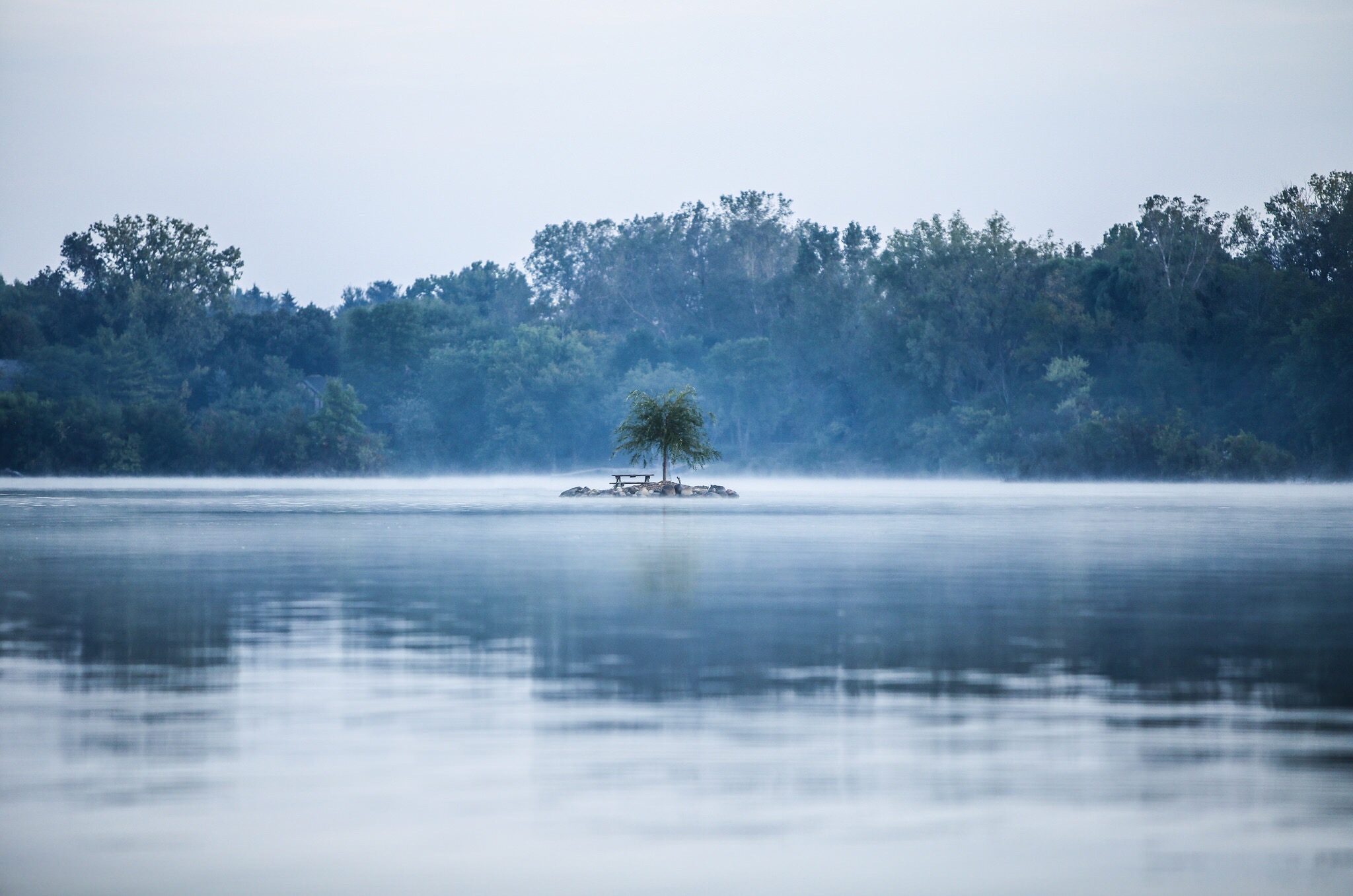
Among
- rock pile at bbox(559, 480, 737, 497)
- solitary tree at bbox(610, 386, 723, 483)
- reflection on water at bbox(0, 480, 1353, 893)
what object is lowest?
reflection on water at bbox(0, 480, 1353, 893)

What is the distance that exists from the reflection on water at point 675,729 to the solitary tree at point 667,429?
1456 inches

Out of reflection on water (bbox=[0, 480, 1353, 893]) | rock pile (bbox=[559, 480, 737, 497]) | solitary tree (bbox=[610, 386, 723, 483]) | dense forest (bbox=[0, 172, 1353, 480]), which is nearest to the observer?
reflection on water (bbox=[0, 480, 1353, 893])

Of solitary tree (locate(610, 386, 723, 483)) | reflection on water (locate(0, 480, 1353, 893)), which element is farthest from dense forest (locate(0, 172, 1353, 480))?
reflection on water (locate(0, 480, 1353, 893))

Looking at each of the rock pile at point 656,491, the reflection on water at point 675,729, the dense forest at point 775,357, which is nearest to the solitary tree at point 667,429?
the rock pile at point 656,491

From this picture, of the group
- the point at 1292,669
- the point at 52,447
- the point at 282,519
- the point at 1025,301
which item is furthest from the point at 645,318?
the point at 1292,669

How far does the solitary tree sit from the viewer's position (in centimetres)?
5644

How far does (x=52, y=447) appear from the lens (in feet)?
285

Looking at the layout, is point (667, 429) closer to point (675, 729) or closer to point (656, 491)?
point (656, 491)

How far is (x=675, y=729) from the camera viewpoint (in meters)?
8.27

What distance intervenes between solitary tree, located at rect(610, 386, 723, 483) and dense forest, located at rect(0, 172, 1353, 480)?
29635mm

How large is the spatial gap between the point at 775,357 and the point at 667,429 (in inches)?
1889

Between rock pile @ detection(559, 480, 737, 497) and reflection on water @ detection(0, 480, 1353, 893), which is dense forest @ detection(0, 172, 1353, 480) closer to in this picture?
rock pile @ detection(559, 480, 737, 497)

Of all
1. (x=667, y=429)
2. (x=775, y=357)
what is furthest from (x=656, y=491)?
(x=775, y=357)

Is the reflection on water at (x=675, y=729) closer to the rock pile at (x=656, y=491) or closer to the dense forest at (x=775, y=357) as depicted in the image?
the rock pile at (x=656, y=491)
